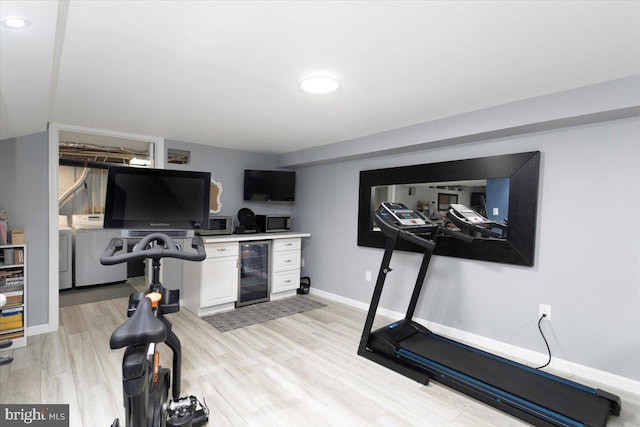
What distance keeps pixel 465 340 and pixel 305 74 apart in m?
2.88

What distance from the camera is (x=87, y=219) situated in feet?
17.1

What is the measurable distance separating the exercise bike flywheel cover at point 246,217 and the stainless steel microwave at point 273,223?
0.41 ft

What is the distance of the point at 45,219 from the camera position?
325 centimetres

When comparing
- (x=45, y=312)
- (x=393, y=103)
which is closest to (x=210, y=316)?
(x=45, y=312)

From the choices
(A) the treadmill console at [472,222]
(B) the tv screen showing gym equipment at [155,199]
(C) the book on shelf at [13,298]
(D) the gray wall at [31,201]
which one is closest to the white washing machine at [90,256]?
(D) the gray wall at [31,201]

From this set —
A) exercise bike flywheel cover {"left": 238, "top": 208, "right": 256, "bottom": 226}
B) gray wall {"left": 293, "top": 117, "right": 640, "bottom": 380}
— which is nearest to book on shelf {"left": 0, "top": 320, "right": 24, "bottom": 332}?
exercise bike flywheel cover {"left": 238, "top": 208, "right": 256, "bottom": 226}

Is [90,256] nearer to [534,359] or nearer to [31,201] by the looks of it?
[31,201]

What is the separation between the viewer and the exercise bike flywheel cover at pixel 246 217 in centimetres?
451

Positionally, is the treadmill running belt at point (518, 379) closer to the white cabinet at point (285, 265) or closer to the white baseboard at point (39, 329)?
the white cabinet at point (285, 265)

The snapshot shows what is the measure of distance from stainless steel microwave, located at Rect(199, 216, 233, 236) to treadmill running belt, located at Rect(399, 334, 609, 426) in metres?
2.67

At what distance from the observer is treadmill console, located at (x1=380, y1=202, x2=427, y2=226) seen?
115 inches

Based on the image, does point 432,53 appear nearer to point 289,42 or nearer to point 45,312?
point 289,42

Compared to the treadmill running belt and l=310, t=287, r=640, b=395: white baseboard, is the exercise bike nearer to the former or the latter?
the treadmill running belt

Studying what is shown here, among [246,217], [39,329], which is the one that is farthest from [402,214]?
[39,329]
